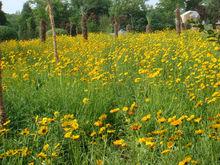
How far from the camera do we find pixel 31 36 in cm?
3838

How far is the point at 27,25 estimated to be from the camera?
42.7 meters

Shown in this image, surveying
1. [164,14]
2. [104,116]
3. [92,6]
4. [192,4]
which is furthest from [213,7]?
[104,116]

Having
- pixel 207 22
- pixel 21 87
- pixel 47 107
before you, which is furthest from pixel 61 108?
pixel 207 22

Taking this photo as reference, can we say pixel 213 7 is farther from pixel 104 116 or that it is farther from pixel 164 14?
pixel 104 116

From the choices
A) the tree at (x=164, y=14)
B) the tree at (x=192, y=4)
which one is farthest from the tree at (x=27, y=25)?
the tree at (x=192, y=4)

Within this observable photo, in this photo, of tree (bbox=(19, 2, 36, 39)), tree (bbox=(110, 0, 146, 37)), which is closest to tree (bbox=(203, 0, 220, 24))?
tree (bbox=(110, 0, 146, 37))

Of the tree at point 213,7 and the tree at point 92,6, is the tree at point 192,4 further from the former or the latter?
the tree at point 92,6

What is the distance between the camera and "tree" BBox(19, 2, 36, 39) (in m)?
39.0

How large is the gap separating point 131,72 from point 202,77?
158 cm

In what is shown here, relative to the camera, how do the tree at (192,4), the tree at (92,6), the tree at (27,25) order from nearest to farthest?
the tree at (27,25)
the tree at (92,6)
the tree at (192,4)

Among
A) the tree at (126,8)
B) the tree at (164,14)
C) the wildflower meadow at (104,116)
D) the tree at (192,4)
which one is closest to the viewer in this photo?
the wildflower meadow at (104,116)

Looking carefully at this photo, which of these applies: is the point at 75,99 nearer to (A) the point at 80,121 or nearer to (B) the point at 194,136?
(A) the point at 80,121

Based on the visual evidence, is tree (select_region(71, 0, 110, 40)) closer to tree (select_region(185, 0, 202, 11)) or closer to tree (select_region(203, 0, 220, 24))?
tree (select_region(203, 0, 220, 24))

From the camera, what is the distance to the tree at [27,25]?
3899 cm
